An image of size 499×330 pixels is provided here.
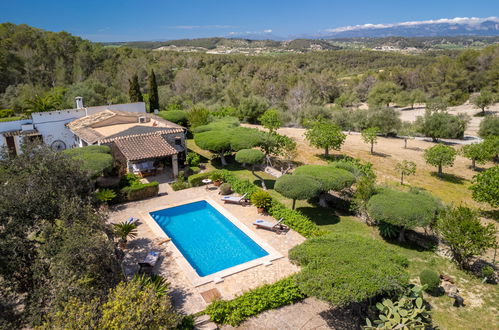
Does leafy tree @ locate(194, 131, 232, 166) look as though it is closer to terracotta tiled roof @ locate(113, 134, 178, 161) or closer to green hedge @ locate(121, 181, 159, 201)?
terracotta tiled roof @ locate(113, 134, 178, 161)

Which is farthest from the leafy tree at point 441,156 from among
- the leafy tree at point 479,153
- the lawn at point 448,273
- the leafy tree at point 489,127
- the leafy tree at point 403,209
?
the leafy tree at point 489,127

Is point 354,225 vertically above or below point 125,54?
below

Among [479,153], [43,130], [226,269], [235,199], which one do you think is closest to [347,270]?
[226,269]

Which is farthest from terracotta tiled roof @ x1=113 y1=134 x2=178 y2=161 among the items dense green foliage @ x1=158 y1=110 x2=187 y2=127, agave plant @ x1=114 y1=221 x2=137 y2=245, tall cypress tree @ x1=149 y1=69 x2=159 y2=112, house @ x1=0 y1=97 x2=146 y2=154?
tall cypress tree @ x1=149 y1=69 x2=159 y2=112

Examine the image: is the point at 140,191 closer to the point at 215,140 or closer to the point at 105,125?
the point at 215,140

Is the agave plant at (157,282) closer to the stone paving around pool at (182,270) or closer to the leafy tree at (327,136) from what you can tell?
the stone paving around pool at (182,270)

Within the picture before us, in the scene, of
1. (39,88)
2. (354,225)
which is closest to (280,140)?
(354,225)

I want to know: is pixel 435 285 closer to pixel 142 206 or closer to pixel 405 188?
pixel 405 188

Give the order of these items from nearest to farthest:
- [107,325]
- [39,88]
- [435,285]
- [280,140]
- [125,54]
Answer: [107,325], [435,285], [280,140], [39,88], [125,54]
